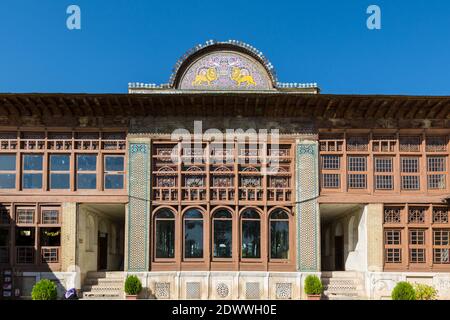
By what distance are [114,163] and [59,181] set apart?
2310 mm

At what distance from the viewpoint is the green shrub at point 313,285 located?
20219mm

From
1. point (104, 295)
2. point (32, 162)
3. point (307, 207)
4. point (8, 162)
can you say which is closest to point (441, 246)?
point (307, 207)

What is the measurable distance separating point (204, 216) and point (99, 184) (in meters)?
4.42

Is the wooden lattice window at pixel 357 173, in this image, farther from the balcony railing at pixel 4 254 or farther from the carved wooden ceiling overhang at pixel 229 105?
the balcony railing at pixel 4 254

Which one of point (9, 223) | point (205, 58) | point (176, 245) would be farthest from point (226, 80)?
point (9, 223)

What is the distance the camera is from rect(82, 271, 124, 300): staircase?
20.8 m

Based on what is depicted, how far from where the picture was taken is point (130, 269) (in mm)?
20859

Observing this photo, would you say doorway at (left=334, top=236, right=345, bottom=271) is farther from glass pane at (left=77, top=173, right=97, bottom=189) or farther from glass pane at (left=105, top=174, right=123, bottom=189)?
glass pane at (left=77, top=173, right=97, bottom=189)

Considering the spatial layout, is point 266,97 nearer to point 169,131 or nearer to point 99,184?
point 169,131

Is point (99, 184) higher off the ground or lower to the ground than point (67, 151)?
lower

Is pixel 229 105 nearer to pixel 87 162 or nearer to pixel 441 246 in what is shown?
pixel 87 162

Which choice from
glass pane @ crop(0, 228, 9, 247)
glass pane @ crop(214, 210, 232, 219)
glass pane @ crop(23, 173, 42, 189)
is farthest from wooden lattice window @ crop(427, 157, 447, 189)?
glass pane @ crop(0, 228, 9, 247)

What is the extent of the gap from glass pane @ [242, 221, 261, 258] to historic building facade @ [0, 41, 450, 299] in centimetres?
4

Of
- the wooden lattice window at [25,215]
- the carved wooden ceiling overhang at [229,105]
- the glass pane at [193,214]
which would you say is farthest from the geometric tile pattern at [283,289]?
the wooden lattice window at [25,215]
